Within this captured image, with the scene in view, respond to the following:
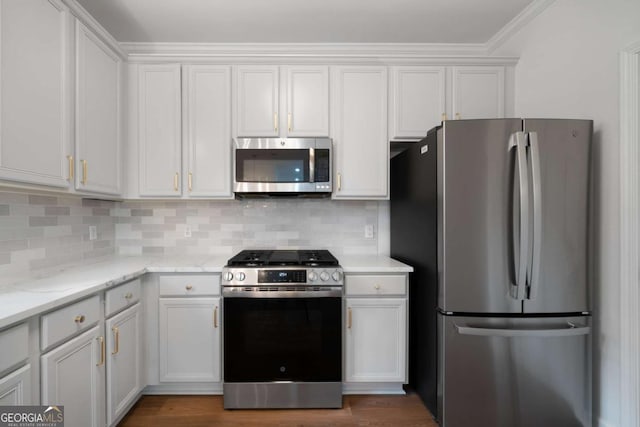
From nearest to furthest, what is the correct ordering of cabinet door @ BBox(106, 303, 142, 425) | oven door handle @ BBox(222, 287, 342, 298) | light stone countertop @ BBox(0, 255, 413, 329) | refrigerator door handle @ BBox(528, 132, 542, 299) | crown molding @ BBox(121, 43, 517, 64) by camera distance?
light stone countertop @ BBox(0, 255, 413, 329) < refrigerator door handle @ BBox(528, 132, 542, 299) < cabinet door @ BBox(106, 303, 142, 425) < oven door handle @ BBox(222, 287, 342, 298) < crown molding @ BBox(121, 43, 517, 64)

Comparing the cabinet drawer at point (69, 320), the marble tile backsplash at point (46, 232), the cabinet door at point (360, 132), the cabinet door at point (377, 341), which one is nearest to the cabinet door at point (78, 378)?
the cabinet drawer at point (69, 320)

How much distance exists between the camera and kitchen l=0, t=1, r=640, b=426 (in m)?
1.59

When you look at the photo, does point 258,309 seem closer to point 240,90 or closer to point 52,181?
point 52,181

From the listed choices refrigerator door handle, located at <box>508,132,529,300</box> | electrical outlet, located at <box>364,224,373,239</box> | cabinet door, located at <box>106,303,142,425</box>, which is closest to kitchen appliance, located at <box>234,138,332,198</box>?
electrical outlet, located at <box>364,224,373,239</box>

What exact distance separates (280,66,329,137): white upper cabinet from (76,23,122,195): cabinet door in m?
1.24

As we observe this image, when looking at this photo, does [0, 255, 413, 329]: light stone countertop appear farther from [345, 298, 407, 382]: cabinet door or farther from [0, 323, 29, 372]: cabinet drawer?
[345, 298, 407, 382]: cabinet door

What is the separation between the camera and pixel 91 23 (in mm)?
1793

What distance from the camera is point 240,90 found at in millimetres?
2275

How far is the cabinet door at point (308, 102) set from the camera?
2285 millimetres

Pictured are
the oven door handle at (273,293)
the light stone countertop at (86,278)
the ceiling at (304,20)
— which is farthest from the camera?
the ceiling at (304,20)

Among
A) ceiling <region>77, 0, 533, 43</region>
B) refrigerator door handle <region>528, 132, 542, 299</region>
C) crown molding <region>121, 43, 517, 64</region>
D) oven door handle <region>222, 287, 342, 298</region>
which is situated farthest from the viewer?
crown molding <region>121, 43, 517, 64</region>

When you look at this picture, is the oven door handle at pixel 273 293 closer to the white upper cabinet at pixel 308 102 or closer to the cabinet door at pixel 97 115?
the cabinet door at pixel 97 115

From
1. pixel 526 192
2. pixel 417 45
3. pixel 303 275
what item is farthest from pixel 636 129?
pixel 303 275

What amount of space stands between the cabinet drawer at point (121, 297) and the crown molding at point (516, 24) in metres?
3.31
